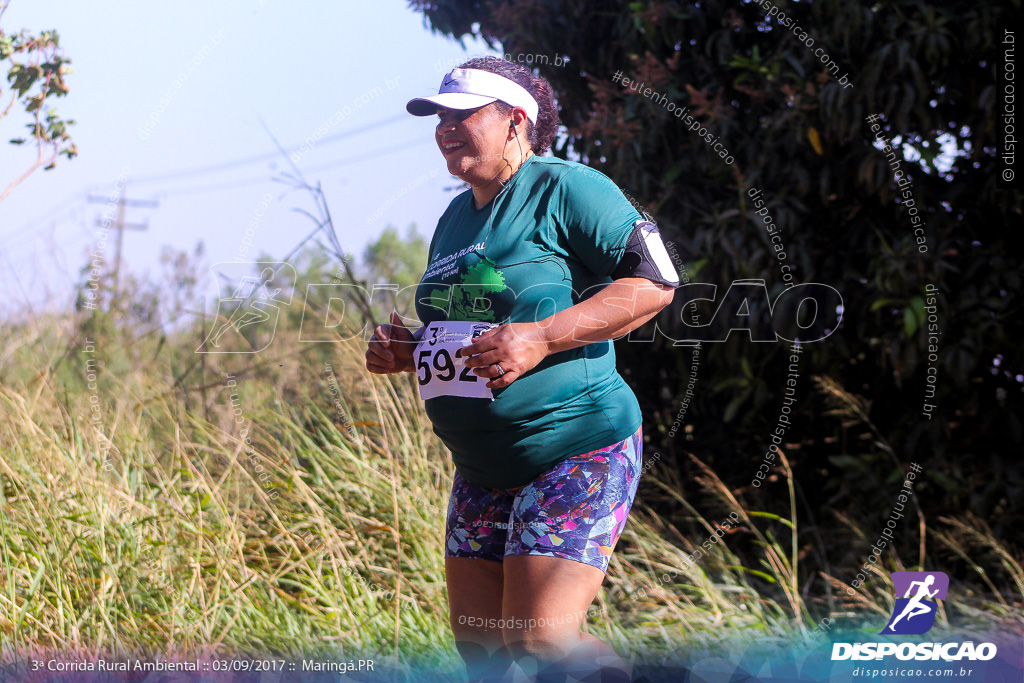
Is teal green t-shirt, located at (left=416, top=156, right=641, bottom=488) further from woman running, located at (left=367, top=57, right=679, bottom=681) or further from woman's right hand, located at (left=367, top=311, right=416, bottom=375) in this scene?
woman's right hand, located at (left=367, top=311, right=416, bottom=375)

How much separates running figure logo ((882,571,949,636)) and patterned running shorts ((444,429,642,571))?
1576mm

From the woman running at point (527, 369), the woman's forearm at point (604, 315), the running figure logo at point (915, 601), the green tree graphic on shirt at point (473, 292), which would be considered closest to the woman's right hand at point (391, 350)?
the woman running at point (527, 369)

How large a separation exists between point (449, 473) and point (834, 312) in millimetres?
1919

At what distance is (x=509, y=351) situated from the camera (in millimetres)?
1739

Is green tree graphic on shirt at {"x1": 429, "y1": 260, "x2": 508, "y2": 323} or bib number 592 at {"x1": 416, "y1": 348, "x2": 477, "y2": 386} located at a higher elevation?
green tree graphic on shirt at {"x1": 429, "y1": 260, "x2": 508, "y2": 323}

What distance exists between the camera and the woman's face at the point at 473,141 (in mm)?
1969

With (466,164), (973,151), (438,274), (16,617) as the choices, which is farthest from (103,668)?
(973,151)

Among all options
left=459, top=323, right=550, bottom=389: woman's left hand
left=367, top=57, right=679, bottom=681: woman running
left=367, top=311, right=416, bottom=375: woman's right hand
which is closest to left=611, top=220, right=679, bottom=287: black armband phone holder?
left=367, top=57, right=679, bottom=681: woman running

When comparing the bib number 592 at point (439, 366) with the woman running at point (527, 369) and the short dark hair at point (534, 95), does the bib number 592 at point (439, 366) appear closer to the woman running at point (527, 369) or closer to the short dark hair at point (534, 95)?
the woman running at point (527, 369)

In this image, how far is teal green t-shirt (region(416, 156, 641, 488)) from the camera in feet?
6.15

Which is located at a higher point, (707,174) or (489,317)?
(707,174)

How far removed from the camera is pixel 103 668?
246cm

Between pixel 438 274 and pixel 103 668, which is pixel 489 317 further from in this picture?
pixel 103 668

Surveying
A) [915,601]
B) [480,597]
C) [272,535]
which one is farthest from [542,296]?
[915,601]
